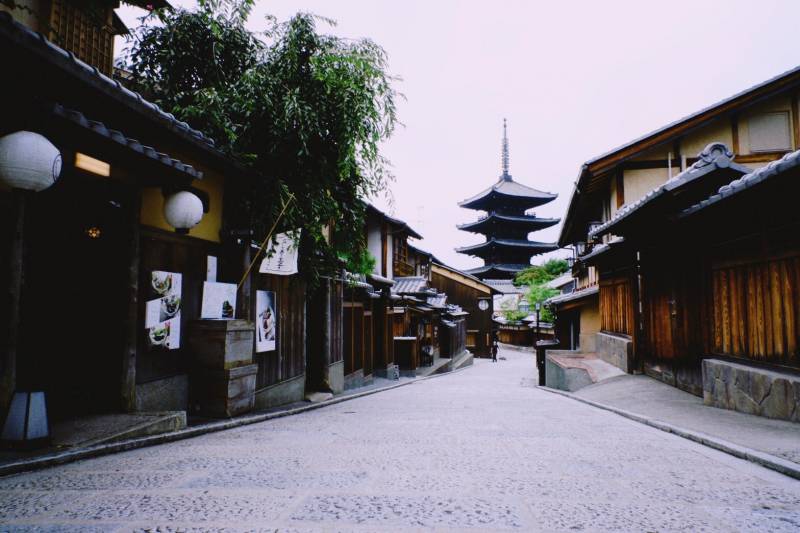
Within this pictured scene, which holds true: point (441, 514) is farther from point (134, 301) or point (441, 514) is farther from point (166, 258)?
point (166, 258)

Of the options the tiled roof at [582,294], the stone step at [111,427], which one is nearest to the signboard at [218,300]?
the stone step at [111,427]

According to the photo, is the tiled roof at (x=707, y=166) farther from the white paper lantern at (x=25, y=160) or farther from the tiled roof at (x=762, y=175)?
the white paper lantern at (x=25, y=160)

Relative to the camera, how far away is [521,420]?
27.2 ft

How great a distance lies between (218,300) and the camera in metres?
8.40

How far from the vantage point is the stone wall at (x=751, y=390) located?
23.0ft

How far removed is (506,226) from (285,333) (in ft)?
167

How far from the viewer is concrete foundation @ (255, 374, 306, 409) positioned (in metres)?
9.76

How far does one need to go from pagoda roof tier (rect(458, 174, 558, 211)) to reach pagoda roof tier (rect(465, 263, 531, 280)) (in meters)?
7.09

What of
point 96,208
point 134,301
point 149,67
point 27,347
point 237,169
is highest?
point 149,67

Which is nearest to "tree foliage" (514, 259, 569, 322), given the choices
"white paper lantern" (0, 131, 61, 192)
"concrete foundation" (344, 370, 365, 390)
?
"concrete foundation" (344, 370, 365, 390)

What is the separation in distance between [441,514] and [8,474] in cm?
382

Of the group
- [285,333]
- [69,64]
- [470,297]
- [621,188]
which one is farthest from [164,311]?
[470,297]

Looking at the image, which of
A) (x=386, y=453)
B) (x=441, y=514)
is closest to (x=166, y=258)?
(x=386, y=453)

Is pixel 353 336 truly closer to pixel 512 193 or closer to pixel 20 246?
pixel 20 246
